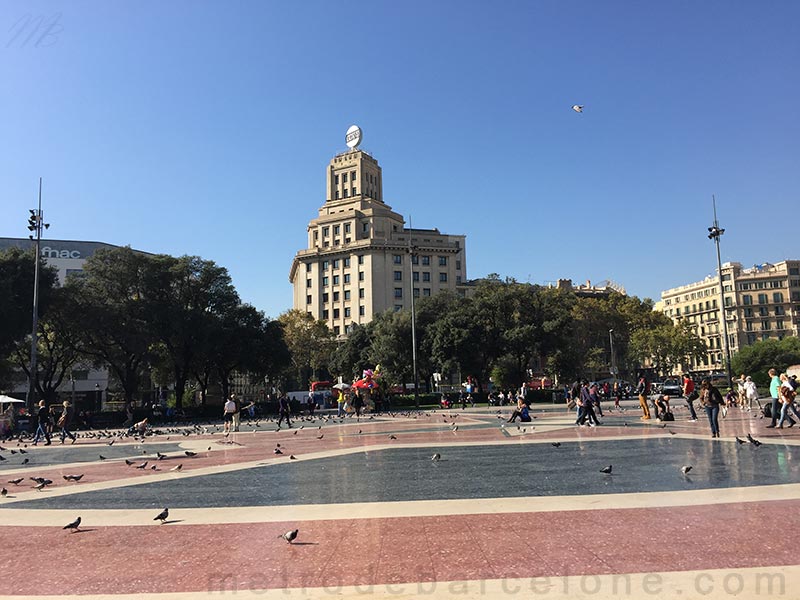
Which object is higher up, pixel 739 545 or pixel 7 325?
pixel 7 325

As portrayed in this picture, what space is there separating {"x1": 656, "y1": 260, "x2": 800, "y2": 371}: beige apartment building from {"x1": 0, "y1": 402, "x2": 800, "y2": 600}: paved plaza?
115798 mm

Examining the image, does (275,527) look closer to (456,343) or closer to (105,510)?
(105,510)

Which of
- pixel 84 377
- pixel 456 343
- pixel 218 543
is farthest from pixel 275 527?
pixel 84 377

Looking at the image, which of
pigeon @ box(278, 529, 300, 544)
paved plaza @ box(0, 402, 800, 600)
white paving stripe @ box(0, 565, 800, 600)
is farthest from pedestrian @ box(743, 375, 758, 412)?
pigeon @ box(278, 529, 300, 544)

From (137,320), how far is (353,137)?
81624 millimetres

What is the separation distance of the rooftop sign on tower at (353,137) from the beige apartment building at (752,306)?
238 ft

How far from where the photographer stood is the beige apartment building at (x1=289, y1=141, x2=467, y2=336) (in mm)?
106000

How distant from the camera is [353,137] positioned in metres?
117

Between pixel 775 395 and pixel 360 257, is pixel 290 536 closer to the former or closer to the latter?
pixel 775 395

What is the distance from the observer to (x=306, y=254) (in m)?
111

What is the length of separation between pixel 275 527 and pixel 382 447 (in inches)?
389

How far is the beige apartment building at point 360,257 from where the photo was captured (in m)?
106

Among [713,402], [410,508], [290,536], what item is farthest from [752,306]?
[290,536]

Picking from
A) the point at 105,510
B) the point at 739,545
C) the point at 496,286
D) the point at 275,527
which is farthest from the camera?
the point at 496,286
